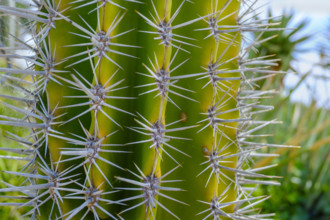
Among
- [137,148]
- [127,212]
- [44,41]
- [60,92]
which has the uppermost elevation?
[44,41]

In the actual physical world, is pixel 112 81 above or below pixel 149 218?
above

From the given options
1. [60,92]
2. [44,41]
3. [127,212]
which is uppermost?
[44,41]

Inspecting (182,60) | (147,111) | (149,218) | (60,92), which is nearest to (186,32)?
(182,60)

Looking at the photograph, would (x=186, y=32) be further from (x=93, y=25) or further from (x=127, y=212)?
(x=127, y=212)

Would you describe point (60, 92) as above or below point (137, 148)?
Answer: above

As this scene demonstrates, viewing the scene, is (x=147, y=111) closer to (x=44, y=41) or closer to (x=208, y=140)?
(x=208, y=140)

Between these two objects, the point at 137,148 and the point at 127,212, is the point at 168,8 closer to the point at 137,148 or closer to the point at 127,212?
the point at 137,148

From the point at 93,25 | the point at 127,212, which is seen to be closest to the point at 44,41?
the point at 93,25
